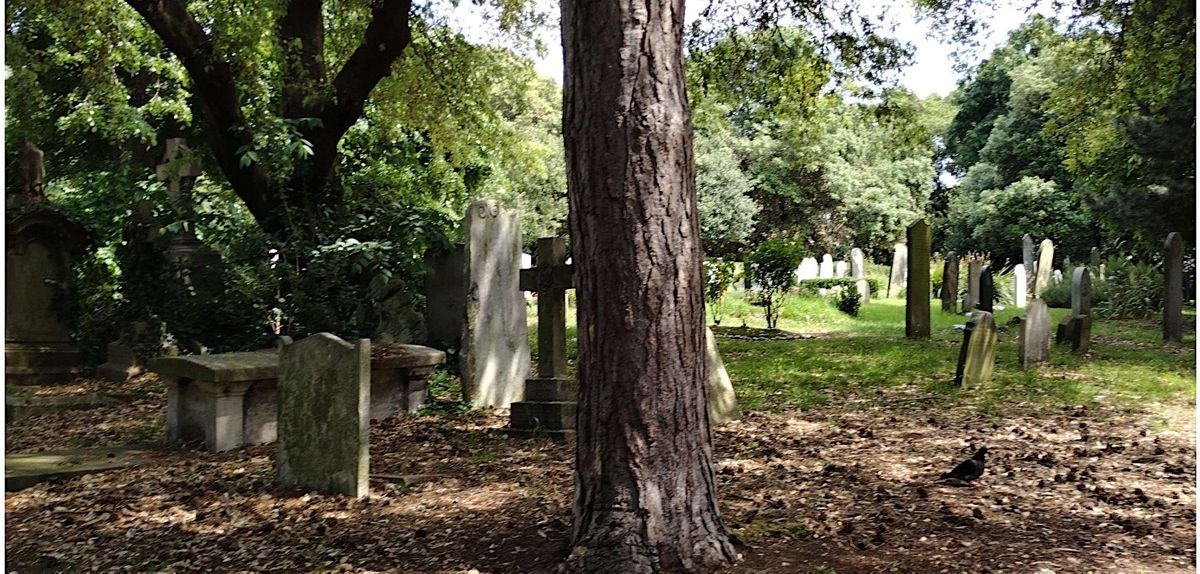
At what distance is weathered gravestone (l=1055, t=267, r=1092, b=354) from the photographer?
40.0 ft

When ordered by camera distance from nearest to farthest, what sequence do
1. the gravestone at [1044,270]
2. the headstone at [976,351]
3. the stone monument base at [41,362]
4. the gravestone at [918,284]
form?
1. the headstone at [976,351]
2. the stone monument base at [41,362]
3. the gravestone at [918,284]
4. the gravestone at [1044,270]

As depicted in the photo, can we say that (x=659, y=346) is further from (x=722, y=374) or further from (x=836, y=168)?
(x=836, y=168)

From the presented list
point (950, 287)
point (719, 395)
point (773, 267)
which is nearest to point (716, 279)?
point (773, 267)

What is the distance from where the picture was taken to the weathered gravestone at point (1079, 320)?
12195 mm

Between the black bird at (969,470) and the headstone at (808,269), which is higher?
the headstone at (808,269)

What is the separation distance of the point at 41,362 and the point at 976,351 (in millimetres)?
11328

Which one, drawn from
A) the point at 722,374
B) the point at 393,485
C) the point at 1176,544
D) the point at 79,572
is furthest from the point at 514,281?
the point at 1176,544

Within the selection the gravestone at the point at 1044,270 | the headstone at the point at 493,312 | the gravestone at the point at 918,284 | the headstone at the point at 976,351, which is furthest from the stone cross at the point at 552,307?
the gravestone at the point at 1044,270

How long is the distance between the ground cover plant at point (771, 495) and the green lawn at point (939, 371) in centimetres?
8

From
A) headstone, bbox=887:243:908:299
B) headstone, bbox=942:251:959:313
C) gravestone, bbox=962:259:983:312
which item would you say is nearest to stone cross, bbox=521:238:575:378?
gravestone, bbox=962:259:983:312

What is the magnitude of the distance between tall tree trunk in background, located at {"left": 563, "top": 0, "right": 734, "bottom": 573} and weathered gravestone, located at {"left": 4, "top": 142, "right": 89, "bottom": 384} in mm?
10560

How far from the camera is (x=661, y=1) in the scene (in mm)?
4090

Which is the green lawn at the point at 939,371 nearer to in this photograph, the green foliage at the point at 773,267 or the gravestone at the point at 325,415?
the green foliage at the point at 773,267

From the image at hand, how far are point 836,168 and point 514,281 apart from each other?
87.4 ft
